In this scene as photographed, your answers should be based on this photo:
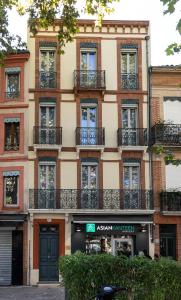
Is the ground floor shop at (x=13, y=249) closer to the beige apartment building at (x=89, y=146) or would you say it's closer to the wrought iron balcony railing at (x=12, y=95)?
the beige apartment building at (x=89, y=146)

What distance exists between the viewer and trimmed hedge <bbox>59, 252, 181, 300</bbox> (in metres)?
11.0

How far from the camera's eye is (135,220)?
3006 cm

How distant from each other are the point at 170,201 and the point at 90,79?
26.6 feet

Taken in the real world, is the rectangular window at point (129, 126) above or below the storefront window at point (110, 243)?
above

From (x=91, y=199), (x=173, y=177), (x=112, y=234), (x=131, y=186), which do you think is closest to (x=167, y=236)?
(x=112, y=234)

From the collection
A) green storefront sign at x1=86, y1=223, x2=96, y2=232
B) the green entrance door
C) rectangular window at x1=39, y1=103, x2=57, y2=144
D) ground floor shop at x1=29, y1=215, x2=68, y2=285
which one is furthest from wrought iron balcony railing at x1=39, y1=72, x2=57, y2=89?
green storefront sign at x1=86, y1=223, x2=96, y2=232

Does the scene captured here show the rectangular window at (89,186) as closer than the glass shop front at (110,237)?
No

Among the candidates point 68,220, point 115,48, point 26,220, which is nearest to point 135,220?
point 68,220

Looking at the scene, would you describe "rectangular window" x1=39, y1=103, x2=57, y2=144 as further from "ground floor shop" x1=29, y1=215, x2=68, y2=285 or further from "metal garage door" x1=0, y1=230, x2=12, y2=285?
"metal garage door" x1=0, y1=230, x2=12, y2=285

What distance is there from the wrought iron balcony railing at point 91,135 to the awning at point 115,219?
13.2 ft

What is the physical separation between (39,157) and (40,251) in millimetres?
5037

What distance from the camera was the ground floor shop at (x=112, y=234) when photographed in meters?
29.9

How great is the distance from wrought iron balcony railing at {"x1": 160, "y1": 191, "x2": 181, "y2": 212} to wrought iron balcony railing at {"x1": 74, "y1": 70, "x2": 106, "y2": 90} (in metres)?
6.84

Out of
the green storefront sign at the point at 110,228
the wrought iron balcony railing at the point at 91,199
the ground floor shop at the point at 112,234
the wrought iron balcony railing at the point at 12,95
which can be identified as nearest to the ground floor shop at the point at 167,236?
the ground floor shop at the point at 112,234
